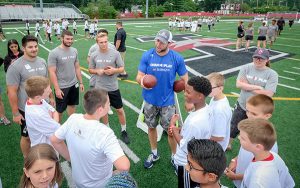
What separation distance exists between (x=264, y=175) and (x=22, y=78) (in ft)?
13.4

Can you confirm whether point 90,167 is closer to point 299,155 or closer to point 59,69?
point 59,69

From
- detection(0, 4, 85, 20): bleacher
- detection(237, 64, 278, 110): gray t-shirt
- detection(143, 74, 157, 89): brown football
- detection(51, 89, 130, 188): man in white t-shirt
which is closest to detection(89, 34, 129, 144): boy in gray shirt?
detection(143, 74, 157, 89): brown football

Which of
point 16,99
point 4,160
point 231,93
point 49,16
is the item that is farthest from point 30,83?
point 49,16

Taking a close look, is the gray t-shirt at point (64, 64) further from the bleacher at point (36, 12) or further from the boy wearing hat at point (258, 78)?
the bleacher at point (36, 12)

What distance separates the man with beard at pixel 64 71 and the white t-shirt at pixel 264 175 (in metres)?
4.20

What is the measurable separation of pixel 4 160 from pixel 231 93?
697 centimetres

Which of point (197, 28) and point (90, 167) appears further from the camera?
point (197, 28)

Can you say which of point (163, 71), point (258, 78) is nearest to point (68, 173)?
point (163, 71)

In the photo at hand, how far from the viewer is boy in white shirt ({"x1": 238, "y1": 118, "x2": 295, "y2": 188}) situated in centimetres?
246

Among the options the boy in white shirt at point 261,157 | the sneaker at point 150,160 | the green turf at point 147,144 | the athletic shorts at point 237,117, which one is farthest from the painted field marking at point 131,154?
the boy in white shirt at point 261,157

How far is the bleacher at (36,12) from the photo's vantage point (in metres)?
46.4

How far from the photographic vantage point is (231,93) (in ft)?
29.1

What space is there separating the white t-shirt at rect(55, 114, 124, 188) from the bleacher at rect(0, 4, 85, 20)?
49074mm

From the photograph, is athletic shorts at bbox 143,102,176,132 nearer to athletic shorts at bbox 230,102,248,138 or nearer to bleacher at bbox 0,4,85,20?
athletic shorts at bbox 230,102,248,138
